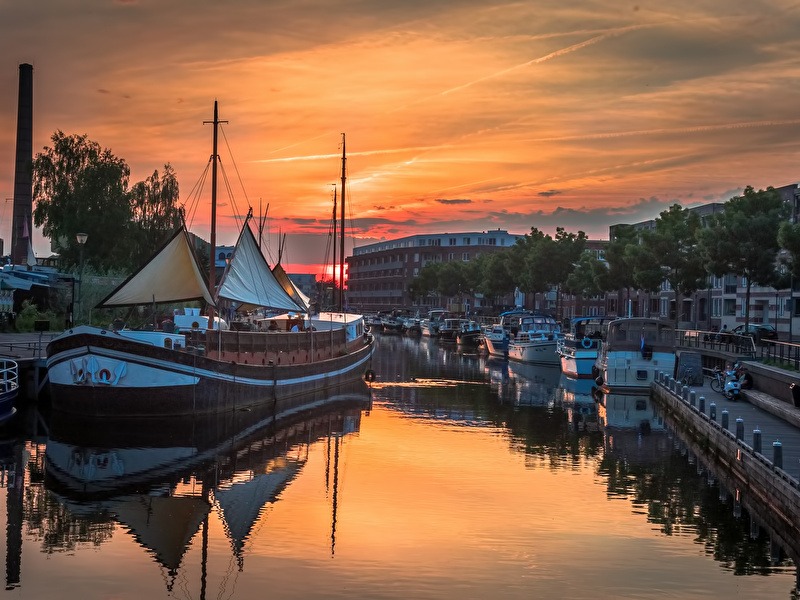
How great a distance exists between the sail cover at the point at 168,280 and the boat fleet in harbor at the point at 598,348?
23.1 metres

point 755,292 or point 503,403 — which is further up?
point 755,292

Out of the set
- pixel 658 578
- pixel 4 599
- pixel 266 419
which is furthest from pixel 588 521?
pixel 266 419

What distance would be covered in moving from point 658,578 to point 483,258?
140548 mm

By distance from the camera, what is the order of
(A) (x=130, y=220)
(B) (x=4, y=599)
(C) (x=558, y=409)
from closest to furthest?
(B) (x=4, y=599), (C) (x=558, y=409), (A) (x=130, y=220)

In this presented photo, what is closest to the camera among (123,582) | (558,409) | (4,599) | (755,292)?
(4,599)

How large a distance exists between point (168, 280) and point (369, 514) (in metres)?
20.9

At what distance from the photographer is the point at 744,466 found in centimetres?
2611

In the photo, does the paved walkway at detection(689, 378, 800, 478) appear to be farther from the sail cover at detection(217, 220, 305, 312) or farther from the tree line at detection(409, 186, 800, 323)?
the sail cover at detection(217, 220, 305, 312)

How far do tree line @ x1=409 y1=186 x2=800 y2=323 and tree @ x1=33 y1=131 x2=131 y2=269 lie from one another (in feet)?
140

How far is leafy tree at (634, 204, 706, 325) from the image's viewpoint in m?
78.1

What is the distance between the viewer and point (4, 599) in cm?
1625

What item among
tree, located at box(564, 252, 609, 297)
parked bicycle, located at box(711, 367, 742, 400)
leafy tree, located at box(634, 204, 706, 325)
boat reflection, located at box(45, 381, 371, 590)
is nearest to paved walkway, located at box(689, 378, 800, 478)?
parked bicycle, located at box(711, 367, 742, 400)

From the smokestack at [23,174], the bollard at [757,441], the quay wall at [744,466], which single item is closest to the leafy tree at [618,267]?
the quay wall at [744,466]

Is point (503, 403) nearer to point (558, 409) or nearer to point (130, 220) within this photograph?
point (558, 409)
